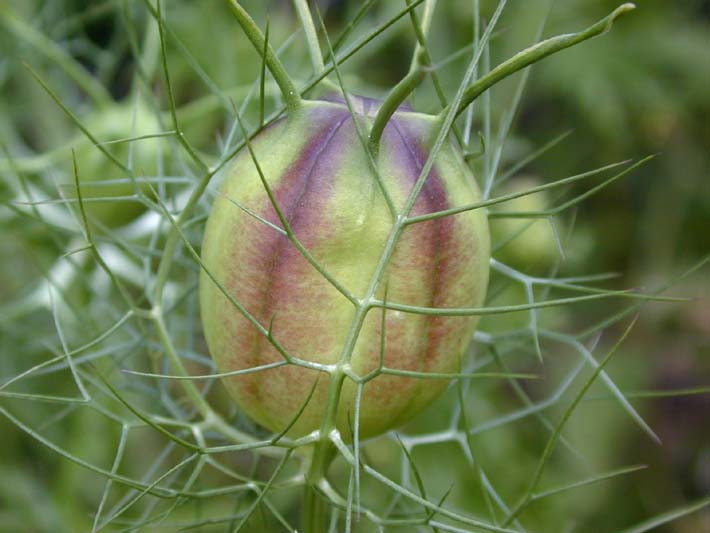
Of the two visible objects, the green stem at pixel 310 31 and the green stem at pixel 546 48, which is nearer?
the green stem at pixel 546 48

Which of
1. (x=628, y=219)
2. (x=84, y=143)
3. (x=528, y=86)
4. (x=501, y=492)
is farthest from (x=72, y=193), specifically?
(x=628, y=219)

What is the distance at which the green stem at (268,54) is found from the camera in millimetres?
563

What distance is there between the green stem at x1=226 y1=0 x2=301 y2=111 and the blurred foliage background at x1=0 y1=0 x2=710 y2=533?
0.50 metres

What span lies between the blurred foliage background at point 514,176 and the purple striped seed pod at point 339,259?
47 centimetres

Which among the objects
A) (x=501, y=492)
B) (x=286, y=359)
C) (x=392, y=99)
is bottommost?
(x=501, y=492)

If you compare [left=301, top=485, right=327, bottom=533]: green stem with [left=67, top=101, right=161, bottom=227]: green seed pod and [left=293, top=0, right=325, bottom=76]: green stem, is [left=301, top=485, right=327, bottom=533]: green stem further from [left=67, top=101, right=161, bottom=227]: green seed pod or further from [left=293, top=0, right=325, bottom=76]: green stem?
[left=67, top=101, right=161, bottom=227]: green seed pod

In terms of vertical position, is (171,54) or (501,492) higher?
(171,54)

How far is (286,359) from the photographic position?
2.02 ft

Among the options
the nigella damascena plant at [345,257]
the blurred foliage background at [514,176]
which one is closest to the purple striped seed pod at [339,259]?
the nigella damascena plant at [345,257]

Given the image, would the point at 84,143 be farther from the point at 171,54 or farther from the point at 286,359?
the point at 286,359

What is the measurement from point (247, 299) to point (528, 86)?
4.75ft

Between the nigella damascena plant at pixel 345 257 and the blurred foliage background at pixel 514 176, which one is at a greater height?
the nigella damascena plant at pixel 345 257

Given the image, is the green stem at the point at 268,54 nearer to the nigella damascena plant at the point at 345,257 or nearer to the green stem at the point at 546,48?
the nigella damascena plant at the point at 345,257

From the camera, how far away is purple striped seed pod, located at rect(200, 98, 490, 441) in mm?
604
